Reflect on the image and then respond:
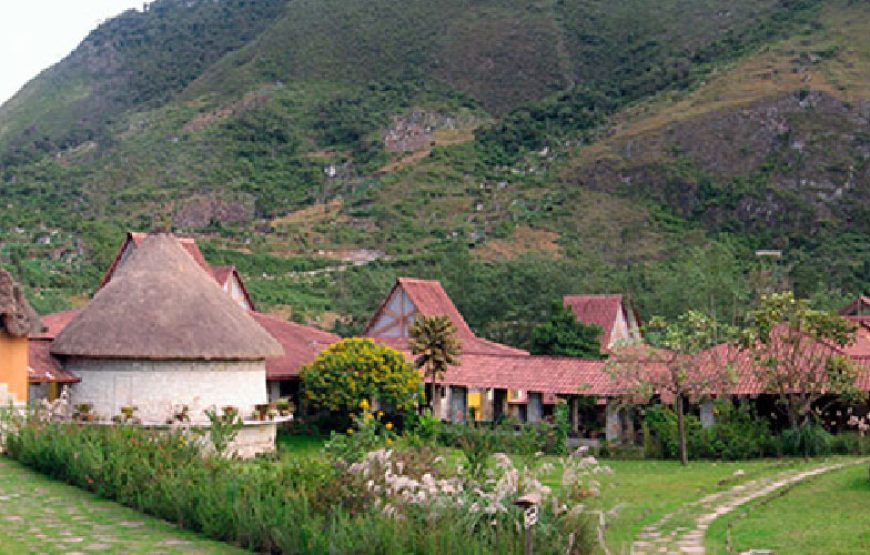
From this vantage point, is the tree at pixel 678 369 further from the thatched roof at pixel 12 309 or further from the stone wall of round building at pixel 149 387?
the thatched roof at pixel 12 309

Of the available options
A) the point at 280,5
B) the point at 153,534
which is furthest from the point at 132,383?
the point at 280,5

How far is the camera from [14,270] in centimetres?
5959

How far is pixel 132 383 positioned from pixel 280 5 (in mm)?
159331

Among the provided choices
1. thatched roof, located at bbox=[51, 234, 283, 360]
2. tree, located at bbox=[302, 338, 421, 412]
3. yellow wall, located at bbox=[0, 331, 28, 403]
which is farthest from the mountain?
yellow wall, located at bbox=[0, 331, 28, 403]

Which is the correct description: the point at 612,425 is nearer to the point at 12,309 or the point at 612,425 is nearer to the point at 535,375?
the point at 535,375

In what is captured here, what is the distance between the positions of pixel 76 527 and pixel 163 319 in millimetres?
14539

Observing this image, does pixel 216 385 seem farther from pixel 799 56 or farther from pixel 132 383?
pixel 799 56

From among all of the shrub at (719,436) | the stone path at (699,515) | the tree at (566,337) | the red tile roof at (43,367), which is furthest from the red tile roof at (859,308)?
the red tile roof at (43,367)

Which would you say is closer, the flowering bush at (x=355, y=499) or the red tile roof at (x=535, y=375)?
the flowering bush at (x=355, y=499)

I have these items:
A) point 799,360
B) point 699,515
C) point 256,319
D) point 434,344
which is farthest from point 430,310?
point 699,515

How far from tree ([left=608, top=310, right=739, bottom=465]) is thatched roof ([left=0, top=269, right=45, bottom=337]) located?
14335 mm

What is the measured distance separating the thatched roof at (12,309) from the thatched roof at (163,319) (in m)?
3.15

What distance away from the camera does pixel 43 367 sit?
25766 mm

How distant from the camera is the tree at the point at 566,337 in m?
39.9
